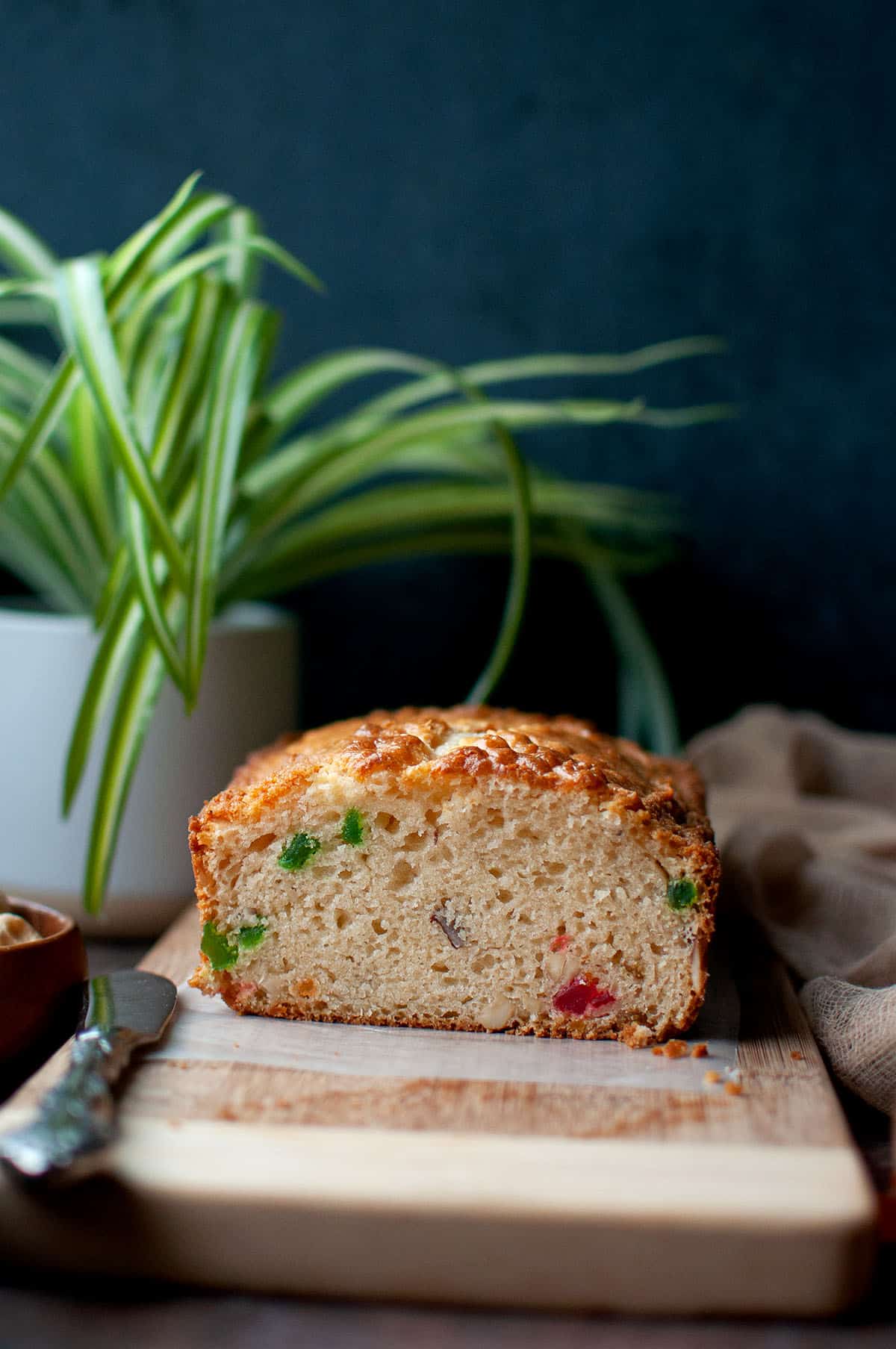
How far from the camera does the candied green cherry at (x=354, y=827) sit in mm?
1487

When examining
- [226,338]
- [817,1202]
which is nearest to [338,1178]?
[817,1202]

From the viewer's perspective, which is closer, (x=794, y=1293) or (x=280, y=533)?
(x=794, y=1293)

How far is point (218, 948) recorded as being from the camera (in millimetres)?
1519

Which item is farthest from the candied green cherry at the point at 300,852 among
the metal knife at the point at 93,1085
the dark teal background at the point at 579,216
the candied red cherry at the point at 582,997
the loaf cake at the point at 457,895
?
the dark teal background at the point at 579,216

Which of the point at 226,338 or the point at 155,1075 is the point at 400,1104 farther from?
the point at 226,338

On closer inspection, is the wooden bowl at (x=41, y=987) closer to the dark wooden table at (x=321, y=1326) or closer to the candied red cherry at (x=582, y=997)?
the dark wooden table at (x=321, y=1326)

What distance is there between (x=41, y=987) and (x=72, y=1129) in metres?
0.35

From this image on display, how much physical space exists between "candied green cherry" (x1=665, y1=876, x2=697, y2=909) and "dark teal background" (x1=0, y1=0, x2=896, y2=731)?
4.36 ft

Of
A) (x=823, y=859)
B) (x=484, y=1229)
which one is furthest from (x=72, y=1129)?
(x=823, y=859)

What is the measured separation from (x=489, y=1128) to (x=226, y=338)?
123cm

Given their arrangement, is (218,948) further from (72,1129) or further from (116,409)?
(116,409)

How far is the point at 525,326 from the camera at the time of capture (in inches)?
104

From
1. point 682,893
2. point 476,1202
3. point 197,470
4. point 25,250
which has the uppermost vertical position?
point 25,250

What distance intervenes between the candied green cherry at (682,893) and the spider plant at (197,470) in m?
0.54
